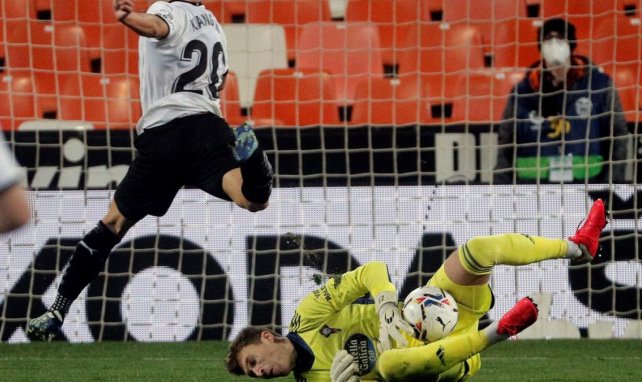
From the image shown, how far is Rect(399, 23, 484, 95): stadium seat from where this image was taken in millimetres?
9125

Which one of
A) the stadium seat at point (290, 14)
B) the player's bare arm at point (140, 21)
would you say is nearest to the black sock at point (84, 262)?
the player's bare arm at point (140, 21)

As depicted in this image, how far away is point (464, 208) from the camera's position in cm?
775

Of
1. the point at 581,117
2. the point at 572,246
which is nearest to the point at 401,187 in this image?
the point at 581,117

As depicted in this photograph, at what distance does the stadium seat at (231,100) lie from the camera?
349 inches

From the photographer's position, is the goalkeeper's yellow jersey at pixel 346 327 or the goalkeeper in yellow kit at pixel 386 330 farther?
the goalkeeper's yellow jersey at pixel 346 327

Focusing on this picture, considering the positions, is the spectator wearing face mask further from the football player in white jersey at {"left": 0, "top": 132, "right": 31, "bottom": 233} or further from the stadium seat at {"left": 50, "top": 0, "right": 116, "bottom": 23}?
the football player in white jersey at {"left": 0, "top": 132, "right": 31, "bottom": 233}

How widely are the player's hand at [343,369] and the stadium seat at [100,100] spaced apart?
435 cm

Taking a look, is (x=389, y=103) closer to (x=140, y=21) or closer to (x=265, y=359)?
(x=140, y=21)

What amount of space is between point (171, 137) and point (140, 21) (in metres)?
0.62

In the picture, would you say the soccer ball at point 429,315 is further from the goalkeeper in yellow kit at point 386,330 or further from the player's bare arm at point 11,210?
the player's bare arm at point 11,210

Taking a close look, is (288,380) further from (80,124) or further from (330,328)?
(80,124)

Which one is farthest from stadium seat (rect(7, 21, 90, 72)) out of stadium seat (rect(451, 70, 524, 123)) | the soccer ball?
the soccer ball

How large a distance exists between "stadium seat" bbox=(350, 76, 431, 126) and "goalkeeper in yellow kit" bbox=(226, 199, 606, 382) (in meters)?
3.48

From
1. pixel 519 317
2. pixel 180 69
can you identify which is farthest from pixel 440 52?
pixel 519 317
